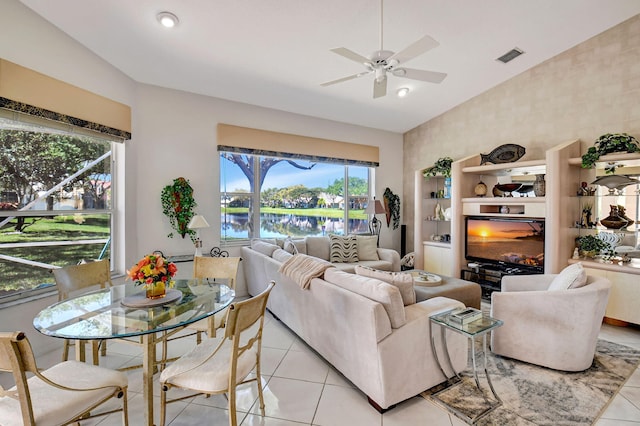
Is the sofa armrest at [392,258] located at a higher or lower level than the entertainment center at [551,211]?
lower

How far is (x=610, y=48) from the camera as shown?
383cm

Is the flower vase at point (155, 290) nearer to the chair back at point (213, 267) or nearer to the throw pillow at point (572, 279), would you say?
the chair back at point (213, 267)

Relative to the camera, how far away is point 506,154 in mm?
4688

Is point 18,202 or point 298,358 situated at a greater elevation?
point 18,202

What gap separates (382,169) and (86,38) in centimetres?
493

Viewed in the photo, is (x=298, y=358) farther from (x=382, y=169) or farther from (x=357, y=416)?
(x=382, y=169)

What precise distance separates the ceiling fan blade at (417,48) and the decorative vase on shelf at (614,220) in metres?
3.31

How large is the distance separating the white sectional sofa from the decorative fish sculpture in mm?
3147

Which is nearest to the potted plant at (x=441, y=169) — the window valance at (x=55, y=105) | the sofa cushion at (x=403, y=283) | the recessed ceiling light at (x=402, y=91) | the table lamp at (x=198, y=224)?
the recessed ceiling light at (x=402, y=91)

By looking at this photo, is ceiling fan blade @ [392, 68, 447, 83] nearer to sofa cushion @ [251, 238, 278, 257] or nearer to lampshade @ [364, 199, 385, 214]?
sofa cushion @ [251, 238, 278, 257]

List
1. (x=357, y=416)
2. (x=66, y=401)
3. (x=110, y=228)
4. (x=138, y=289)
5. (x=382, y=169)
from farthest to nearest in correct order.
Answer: (x=382, y=169), (x=110, y=228), (x=138, y=289), (x=357, y=416), (x=66, y=401)

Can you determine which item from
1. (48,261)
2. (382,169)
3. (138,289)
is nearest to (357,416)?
(138,289)

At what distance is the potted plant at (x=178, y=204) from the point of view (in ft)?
13.5

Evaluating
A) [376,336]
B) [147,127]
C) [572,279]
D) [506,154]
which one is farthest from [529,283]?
[147,127]
